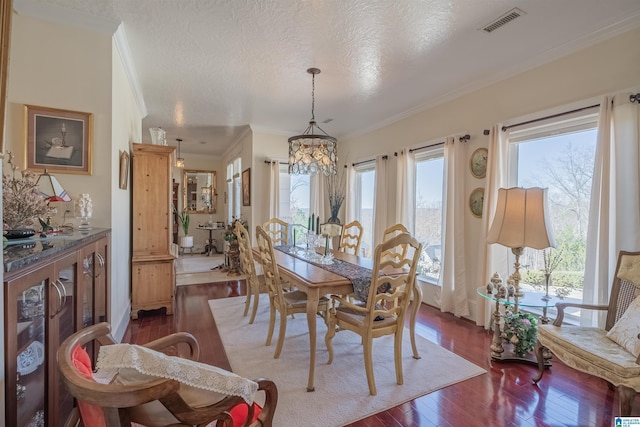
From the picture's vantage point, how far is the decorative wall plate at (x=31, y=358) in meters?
1.20

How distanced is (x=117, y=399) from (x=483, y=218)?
3.45 meters

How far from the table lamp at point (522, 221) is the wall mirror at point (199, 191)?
774cm

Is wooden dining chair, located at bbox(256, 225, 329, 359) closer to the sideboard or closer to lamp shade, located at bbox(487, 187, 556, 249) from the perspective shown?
the sideboard

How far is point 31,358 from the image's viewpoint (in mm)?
1271

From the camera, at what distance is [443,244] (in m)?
3.86

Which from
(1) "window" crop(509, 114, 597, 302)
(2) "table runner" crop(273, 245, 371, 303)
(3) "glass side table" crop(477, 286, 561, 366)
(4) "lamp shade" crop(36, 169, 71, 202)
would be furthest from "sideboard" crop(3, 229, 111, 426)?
(1) "window" crop(509, 114, 597, 302)

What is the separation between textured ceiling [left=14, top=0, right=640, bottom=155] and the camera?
2.24 meters

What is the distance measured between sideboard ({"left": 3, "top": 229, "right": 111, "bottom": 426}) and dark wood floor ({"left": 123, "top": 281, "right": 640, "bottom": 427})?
1.26m

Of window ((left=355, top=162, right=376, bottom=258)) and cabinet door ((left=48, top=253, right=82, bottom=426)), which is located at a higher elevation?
window ((left=355, top=162, right=376, bottom=258))

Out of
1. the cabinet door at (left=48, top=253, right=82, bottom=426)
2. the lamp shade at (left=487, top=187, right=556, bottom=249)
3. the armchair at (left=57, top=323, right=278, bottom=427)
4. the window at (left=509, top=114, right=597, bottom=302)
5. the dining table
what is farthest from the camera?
the window at (left=509, top=114, right=597, bottom=302)

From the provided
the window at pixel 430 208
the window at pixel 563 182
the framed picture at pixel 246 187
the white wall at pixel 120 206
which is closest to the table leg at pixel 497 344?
the window at pixel 563 182

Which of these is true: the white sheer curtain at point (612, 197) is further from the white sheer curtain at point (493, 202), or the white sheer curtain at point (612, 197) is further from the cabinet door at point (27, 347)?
the cabinet door at point (27, 347)

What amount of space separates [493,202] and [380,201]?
6.52 ft

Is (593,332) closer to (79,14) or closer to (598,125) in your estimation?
(598,125)
